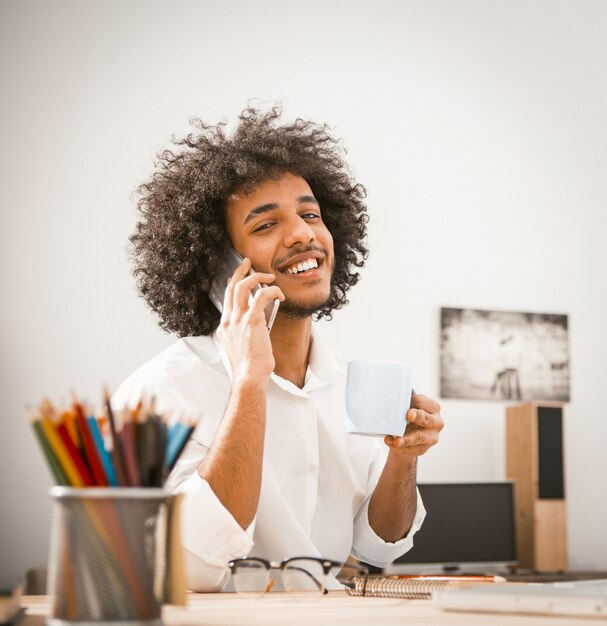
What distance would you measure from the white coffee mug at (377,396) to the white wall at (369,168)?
316 cm

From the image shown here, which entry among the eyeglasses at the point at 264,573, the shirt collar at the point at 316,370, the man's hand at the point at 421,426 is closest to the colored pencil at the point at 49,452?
the eyeglasses at the point at 264,573

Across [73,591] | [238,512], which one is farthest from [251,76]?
[73,591]

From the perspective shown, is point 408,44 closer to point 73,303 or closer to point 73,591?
point 73,303

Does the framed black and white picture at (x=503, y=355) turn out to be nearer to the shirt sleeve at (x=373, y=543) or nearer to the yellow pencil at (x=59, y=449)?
the shirt sleeve at (x=373, y=543)

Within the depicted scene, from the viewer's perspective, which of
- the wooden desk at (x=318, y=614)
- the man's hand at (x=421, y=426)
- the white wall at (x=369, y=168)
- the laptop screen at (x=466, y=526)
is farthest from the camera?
the white wall at (x=369, y=168)

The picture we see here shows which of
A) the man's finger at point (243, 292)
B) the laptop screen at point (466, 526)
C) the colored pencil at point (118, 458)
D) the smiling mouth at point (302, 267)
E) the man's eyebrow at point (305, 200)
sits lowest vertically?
the laptop screen at point (466, 526)

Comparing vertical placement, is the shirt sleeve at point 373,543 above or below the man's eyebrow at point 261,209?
below

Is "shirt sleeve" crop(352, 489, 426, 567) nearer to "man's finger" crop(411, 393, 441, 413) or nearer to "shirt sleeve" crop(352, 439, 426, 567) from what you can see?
"shirt sleeve" crop(352, 439, 426, 567)

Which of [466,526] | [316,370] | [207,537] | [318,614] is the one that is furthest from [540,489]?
[318,614]

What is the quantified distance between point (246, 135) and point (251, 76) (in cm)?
292

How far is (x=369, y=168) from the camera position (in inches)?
193

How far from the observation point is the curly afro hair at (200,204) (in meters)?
1.91

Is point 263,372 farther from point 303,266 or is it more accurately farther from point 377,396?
point 303,266

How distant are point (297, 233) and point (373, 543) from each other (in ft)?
2.09
